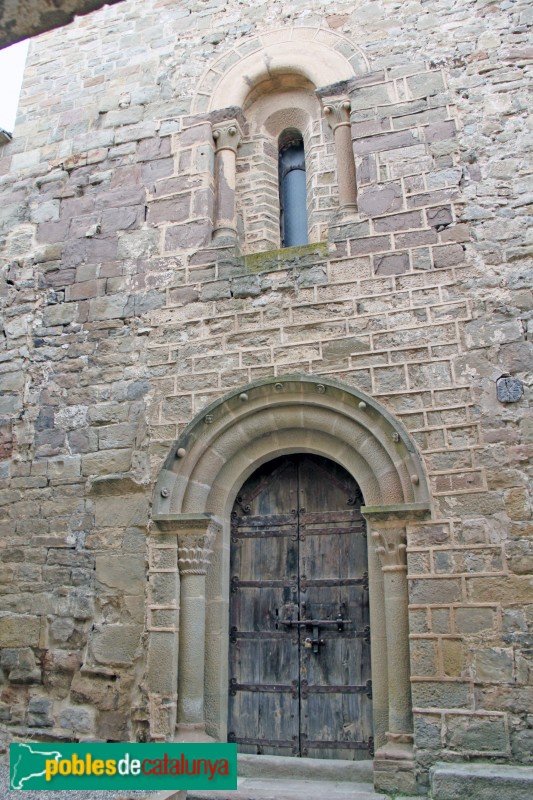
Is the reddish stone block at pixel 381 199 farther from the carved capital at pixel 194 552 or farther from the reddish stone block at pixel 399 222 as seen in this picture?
the carved capital at pixel 194 552

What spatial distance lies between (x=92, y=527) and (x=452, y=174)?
3.93 m

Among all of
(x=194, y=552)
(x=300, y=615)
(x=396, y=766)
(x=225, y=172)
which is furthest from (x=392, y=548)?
(x=225, y=172)

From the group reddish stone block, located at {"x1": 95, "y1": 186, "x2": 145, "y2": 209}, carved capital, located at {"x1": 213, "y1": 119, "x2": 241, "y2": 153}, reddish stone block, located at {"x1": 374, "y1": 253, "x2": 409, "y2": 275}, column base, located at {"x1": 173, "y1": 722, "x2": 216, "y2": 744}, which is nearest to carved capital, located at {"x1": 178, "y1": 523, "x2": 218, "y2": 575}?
column base, located at {"x1": 173, "y1": 722, "x2": 216, "y2": 744}

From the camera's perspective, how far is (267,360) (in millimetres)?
5324

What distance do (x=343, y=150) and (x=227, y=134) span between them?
1.11 m

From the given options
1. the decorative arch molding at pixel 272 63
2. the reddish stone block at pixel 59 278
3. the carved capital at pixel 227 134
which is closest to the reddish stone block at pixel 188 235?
the carved capital at pixel 227 134

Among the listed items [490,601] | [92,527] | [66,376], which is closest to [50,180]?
[66,376]

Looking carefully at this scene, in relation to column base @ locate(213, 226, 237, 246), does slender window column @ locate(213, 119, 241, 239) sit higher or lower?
higher

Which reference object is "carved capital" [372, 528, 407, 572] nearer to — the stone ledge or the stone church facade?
the stone church facade

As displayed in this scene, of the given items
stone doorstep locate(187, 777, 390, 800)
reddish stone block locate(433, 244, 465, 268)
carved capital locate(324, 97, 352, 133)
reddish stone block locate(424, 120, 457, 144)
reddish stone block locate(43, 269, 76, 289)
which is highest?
carved capital locate(324, 97, 352, 133)

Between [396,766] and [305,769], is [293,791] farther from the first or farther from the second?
[396,766]

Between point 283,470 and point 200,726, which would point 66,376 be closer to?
point 283,470

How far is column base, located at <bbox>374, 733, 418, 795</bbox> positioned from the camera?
4.15 m

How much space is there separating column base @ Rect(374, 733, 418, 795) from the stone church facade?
0.02 m
